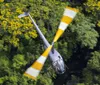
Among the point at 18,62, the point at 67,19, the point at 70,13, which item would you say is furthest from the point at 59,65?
the point at 70,13

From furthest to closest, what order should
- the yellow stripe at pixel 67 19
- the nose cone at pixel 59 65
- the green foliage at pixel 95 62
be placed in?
the green foliage at pixel 95 62 < the nose cone at pixel 59 65 < the yellow stripe at pixel 67 19

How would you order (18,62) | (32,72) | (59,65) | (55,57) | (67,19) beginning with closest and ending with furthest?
(32,72) < (67,19) < (55,57) < (59,65) < (18,62)

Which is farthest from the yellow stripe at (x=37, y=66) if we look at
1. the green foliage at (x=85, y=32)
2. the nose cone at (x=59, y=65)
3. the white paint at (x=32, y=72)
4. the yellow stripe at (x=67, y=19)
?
the green foliage at (x=85, y=32)

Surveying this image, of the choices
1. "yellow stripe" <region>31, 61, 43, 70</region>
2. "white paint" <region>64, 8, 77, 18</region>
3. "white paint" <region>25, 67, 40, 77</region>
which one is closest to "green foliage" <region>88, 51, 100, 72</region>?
"white paint" <region>64, 8, 77, 18</region>

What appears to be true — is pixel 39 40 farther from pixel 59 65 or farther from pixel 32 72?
pixel 32 72

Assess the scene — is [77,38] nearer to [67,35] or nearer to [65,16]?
[67,35]

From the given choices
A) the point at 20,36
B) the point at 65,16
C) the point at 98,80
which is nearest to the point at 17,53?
the point at 20,36

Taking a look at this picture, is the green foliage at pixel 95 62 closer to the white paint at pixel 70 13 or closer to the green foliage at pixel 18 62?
the green foliage at pixel 18 62

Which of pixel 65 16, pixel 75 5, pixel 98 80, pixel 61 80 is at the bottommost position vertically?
pixel 61 80
